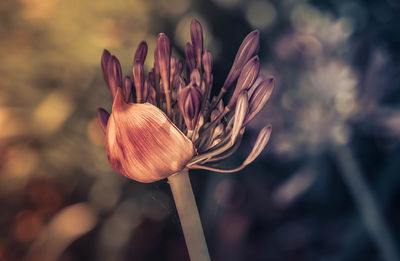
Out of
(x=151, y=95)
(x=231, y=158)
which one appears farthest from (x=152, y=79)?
(x=231, y=158)

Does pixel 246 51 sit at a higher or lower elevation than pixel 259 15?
lower

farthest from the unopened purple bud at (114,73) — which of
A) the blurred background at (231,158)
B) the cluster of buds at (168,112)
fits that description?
the blurred background at (231,158)

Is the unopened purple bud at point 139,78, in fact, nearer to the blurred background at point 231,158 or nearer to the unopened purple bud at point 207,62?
the unopened purple bud at point 207,62

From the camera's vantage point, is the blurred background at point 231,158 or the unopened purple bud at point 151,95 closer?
the unopened purple bud at point 151,95

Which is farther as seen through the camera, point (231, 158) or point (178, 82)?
Result: point (231, 158)

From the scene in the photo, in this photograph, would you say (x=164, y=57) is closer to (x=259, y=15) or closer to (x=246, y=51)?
(x=246, y=51)

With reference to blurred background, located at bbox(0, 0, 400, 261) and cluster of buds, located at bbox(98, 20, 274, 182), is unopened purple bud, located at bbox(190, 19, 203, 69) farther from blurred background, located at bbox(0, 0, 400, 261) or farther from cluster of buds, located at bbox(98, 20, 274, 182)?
blurred background, located at bbox(0, 0, 400, 261)

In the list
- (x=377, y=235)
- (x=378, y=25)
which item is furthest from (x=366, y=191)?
(x=378, y=25)
